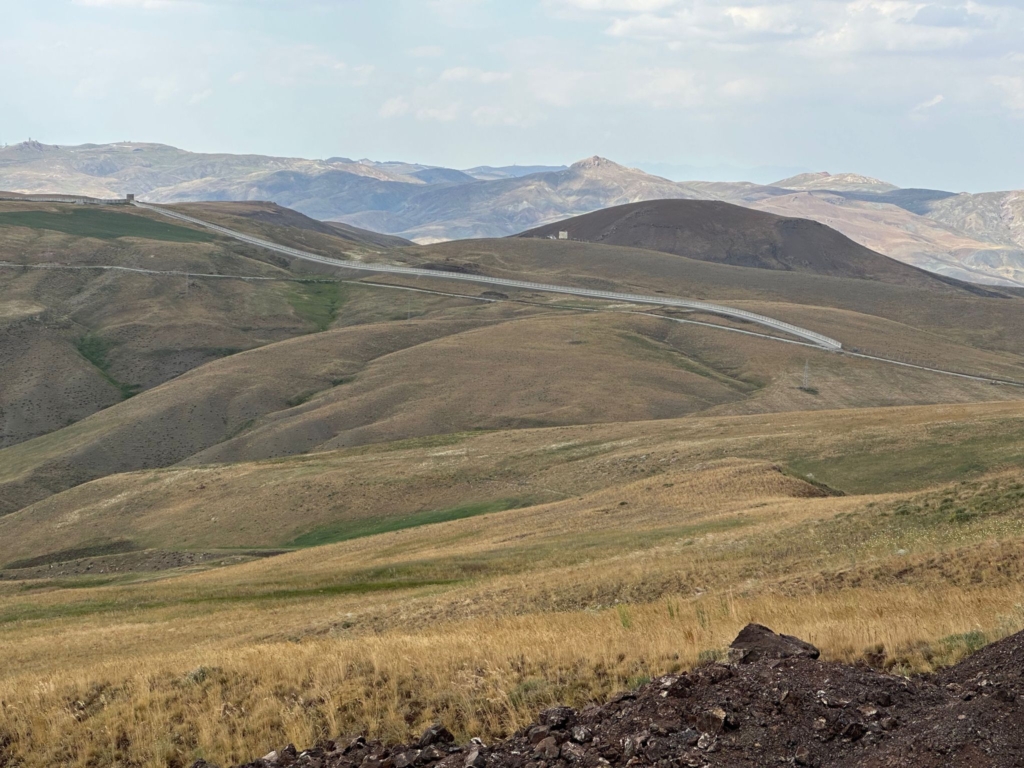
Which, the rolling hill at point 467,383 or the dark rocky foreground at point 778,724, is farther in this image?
the rolling hill at point 467,383

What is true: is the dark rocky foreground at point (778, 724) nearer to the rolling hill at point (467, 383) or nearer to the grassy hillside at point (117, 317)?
the rolling hill at point (467, 383)

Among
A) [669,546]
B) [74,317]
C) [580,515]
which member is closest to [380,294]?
[74,317]

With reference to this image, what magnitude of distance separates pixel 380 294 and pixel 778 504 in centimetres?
15079

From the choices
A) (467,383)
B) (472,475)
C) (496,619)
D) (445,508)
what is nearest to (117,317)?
(467,383)

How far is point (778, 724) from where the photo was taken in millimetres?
10031

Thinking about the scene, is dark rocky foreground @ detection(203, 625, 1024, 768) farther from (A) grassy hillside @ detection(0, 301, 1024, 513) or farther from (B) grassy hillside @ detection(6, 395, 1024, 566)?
(A) grassy hillside @ detection(0, 301, 1024, 513)

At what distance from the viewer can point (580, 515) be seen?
4369 cm

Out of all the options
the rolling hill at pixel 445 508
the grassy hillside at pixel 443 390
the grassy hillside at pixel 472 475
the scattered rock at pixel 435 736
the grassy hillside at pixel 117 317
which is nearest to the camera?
the scattered rock at pixel 435 736

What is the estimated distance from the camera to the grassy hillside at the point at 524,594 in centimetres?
1435

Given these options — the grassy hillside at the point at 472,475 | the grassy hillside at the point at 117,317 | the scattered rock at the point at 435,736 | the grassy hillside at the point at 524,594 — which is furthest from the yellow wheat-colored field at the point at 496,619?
the grassy hillside at the point at 117,317

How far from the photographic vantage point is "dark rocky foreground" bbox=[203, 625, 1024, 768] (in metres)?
9.23

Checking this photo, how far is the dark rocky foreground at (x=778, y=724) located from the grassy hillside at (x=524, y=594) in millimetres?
1845

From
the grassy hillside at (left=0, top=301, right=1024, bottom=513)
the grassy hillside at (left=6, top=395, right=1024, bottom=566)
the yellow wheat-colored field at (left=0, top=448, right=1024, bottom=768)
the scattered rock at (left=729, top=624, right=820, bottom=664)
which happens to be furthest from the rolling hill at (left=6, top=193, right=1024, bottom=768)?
the scattered rock at (left=729, top=624, right=820, bottom=664)

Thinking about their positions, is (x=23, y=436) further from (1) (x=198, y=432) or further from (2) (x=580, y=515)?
(2) (x=580, y=515)
